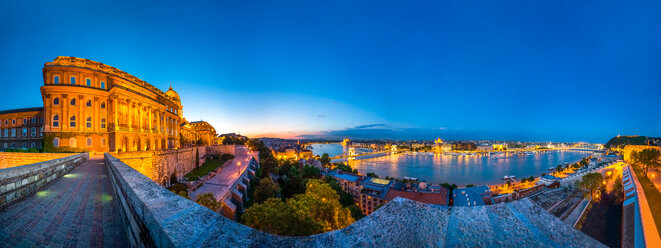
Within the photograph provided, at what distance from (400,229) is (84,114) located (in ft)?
79.8

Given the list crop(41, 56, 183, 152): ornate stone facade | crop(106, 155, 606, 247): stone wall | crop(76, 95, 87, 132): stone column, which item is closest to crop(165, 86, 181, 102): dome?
crop(41, 56, 183, 152): ornate stone facade

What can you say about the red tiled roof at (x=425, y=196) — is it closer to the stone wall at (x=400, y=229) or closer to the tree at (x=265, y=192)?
the tree at (x=265, y=192)

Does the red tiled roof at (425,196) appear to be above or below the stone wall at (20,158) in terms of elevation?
below

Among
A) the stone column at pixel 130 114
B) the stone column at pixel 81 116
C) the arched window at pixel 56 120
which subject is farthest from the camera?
the stone column at pixel 130 114

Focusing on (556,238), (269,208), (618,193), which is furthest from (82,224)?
(618,193)

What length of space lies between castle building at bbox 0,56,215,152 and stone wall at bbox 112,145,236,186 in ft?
10.6

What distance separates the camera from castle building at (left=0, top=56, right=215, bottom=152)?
54.1 feet

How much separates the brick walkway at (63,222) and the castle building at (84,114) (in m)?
17.2

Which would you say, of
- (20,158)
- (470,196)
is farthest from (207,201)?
(470,196)

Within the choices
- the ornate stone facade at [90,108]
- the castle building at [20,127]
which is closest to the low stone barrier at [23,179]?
the ornate stone facade at [90,108]

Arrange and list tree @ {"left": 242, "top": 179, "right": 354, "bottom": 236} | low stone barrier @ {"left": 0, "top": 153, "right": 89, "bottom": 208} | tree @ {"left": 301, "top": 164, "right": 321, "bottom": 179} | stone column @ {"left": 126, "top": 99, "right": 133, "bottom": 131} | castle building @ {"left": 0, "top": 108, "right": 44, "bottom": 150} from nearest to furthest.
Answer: low stone barrier @ {"left": 0, "top": 153, "right": 89, "bottom": 208}, tree @ {"left": 242, "top": 179, "right": 354, "bottom": 236}, stone column @ {"left": 126, "top": 99, "right": 133, "bottom": 131}, castle building @ {"left": 0, "top": 108, "right": 44, "bottom": 150}, tree @ {"left": 301, "top": 164, "right": 321, "bottom": 179}

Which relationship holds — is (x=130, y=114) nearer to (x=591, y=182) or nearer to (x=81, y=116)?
(x=81, y=116)

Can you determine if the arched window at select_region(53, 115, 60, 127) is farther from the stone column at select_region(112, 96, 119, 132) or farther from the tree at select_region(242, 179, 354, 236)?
the tree at select_region(242, 179, 354, 236)

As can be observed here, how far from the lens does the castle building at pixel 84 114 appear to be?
54.1 feet
